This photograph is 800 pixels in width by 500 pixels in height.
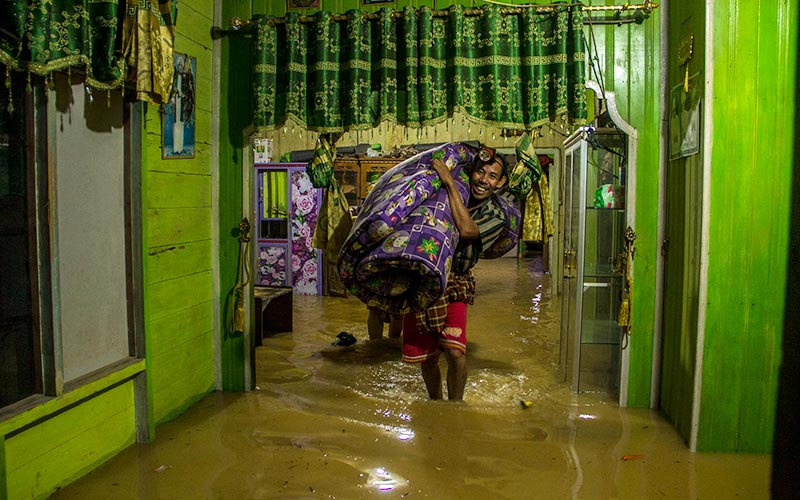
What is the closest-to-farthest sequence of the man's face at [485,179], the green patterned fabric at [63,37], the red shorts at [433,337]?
1. the green patterned fabric at [63,37]
2. the man's face at [485,179]
3. the red shorts at [433,337]

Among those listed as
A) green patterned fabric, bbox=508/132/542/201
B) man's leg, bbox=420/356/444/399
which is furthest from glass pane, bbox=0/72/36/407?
green patterned fabric, bbox=508/132/542/201

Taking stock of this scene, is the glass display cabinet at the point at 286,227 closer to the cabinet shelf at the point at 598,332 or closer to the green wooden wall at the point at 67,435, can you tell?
the cabinet shelf at the point at 598,332

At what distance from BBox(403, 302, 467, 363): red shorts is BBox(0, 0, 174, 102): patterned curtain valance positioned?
1.88m

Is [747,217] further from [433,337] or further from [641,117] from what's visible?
[433,337]

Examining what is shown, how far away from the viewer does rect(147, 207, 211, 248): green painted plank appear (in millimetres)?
3174

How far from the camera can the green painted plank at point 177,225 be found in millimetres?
3174

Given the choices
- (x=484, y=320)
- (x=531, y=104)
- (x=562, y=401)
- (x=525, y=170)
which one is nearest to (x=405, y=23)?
(x=531, y=104)

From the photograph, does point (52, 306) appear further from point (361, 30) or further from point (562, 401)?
point (562, 401)

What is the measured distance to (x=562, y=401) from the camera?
3850 mm

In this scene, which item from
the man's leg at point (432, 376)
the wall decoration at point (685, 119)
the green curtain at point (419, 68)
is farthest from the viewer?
the man's leg at point (432, 376)

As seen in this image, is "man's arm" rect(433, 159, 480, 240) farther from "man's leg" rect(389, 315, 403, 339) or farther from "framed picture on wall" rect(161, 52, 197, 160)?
"man's leg" rect(389, 315, 403, 339)

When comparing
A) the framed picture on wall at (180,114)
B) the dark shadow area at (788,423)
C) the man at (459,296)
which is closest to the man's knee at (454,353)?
the man at (459,296)

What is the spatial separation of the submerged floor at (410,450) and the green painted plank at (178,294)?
0.62 metres

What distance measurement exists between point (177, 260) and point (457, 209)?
1602 mm
